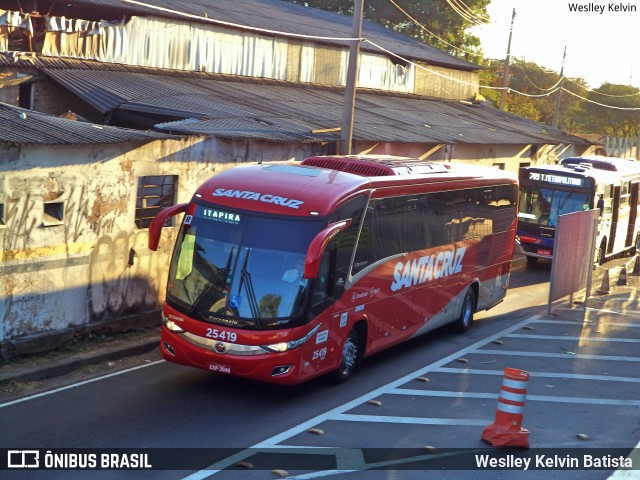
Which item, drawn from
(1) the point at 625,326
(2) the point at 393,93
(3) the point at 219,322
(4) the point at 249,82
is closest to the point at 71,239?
(3) the point at 219,322

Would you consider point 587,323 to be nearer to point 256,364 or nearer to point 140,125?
point 256,364

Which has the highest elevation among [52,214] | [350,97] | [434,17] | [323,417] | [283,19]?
[434,17]

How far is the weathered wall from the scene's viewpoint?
511 inches

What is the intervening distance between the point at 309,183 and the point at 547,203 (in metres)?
16.3

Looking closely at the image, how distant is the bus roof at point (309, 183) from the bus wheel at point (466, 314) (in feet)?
11.1

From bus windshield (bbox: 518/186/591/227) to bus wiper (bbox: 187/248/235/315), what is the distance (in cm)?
1734

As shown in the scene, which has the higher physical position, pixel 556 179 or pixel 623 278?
pixel 556 179

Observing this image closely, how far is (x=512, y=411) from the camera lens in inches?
412

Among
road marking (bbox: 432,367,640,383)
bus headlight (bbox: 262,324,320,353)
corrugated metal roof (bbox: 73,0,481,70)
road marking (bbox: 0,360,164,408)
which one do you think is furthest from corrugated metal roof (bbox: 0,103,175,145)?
corrugated metal roof (bbox: 73,0,481,70)

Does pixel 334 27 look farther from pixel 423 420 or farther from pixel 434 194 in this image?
pixel 423 420

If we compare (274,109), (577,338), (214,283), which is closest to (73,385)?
(214,283)

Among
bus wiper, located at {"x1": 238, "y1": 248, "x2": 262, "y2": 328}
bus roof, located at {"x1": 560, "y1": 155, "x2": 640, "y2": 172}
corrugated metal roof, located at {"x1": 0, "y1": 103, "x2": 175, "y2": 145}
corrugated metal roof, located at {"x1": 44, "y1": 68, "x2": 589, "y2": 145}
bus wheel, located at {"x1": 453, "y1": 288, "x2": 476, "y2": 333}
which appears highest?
corrugated metal roof, located at {"x1": 44, "y1": 68, "x2": 589, "y2": 145}

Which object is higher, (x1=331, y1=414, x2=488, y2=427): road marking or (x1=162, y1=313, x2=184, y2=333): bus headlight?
(x1=162, y1=313, x2=184, y2=333): bus headlight

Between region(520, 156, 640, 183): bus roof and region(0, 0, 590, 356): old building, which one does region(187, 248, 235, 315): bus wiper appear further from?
region(520, 156, 640, 183): bus roof
